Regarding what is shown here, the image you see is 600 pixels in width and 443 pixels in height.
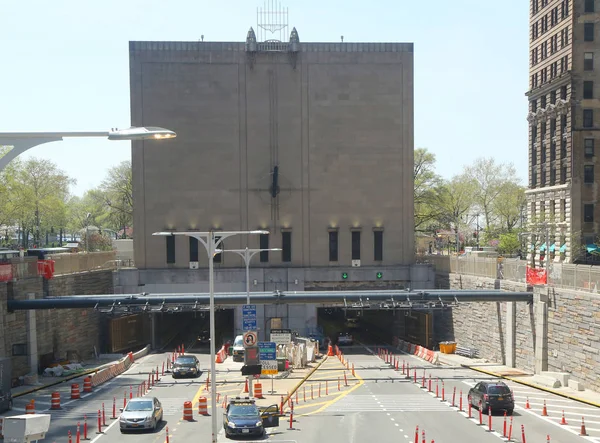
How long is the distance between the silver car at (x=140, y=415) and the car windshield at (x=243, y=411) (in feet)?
11.7

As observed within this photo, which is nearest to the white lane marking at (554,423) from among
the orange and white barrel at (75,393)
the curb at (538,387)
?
the curb at (538,387)

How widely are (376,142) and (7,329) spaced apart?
132 feet

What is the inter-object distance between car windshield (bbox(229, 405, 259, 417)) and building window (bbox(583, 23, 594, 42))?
64.4 meters

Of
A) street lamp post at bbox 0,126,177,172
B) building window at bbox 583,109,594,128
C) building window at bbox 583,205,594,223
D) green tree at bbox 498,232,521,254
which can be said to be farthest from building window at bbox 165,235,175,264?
street lamp post at bbox 0,126,177,172

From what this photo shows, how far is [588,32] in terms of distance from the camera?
8112 cm

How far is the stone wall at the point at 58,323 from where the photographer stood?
166 feet

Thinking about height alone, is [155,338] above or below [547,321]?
below

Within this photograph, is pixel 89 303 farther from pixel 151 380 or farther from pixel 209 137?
pixel 209 137

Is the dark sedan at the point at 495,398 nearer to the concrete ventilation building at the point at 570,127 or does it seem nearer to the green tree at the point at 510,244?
the concrete ventilation building at the point at 570,127

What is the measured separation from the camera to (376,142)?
75.3m

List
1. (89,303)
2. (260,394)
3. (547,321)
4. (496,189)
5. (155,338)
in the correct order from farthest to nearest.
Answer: (496,189)
(155,338)
(89,303)
(547,321)
(260,394)

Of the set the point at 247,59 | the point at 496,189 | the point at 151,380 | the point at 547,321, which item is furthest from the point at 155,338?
the point at 496,189

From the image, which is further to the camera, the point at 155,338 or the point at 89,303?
the point at 155,338

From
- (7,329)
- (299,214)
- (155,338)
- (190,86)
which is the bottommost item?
(155,338)
